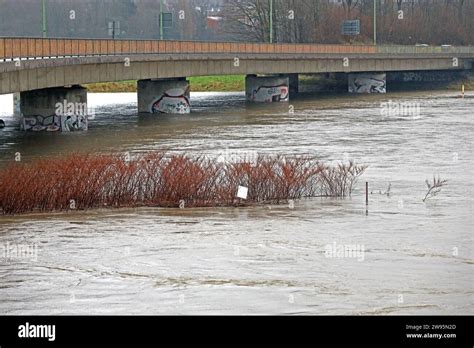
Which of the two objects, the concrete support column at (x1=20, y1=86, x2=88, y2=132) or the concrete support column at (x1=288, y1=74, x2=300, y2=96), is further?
the concrete support column at (x1=288, y1=74, x2=300, y2=96)

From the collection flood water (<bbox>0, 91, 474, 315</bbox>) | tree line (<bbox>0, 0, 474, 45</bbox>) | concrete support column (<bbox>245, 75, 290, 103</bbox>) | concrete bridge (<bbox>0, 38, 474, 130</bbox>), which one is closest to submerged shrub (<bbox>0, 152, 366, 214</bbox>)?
flood water (<bbox>0, 91, 474, 315</bbox>)

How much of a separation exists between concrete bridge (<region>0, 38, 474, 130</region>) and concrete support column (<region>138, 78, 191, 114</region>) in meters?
0.07

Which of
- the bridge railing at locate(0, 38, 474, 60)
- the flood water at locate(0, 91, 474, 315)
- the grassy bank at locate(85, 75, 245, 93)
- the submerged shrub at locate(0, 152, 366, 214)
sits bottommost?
the flood water at locate(0, 91, 474, 315)

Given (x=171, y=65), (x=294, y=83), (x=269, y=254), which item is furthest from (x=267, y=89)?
(x=269, y=254)

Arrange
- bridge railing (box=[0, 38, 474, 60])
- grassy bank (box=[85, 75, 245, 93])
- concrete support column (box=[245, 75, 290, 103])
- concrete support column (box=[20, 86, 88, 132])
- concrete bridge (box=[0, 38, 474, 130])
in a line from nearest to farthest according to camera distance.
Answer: bridge railing (box=[0, 38, 474, 60]), concrete bridge (box=[0, 38, 474, 130]), concrete support column (box=[20, 86, 88, 132]), concrete support column (box=[245, 75, 290, 103]), grassy bank (box=[85, 75, 245, 93])

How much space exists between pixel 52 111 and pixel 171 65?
15.1m

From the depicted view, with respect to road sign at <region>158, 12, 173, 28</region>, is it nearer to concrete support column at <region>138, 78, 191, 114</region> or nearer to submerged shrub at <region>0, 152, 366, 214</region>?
concrete support column at <region>138, 78, 191, 114</region>

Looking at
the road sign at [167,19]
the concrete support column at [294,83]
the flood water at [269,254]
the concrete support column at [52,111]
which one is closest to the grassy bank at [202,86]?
the concrete support column at [294,83]

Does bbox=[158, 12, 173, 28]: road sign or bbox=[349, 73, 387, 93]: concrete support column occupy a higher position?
bbox=[158, 12, 173, 28]: road sign

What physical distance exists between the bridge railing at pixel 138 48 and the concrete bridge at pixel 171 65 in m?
0.04

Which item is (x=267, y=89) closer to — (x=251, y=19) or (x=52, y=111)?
(x=52, y=111)

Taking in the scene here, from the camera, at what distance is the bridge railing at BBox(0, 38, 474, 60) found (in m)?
54.6

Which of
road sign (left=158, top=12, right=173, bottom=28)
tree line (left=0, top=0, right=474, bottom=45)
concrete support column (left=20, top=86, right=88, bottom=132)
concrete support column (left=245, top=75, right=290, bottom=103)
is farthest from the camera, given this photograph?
tree line (left=0, top=0, right=474, bottom=45)

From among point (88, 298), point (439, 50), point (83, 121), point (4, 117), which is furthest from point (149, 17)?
point (88, 298)
